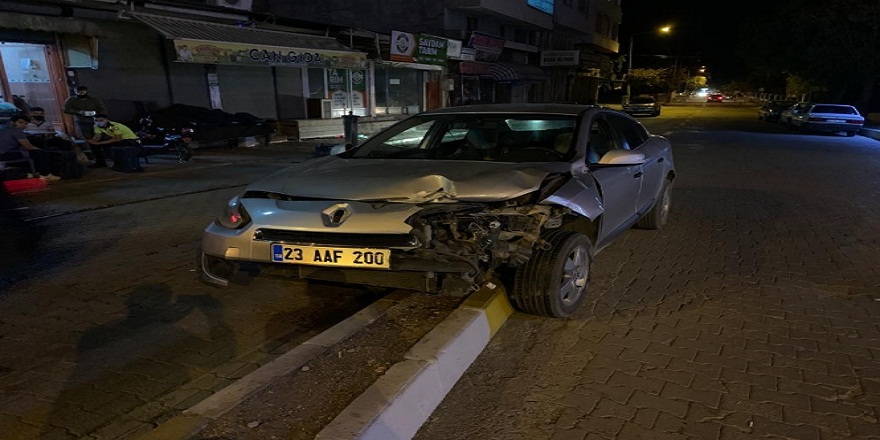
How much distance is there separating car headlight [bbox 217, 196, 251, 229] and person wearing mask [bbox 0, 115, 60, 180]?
7.63 m

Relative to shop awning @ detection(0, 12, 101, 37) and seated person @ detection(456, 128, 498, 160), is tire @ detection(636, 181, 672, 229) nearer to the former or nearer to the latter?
seated person @ detection(456, 128, 498, 160)

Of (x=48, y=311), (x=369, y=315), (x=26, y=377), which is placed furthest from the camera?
(x=48, y=311)

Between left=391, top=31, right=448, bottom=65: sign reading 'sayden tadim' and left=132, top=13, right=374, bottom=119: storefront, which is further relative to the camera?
left=391, top=31, right=448, bottom=65: sign reading 'sayden tadim'

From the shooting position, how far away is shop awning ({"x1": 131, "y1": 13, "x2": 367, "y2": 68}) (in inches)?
472

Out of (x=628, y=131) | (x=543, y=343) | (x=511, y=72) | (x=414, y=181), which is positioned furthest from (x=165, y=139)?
(x=511, y=72)

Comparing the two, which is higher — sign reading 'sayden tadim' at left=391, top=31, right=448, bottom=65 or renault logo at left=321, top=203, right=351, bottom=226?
sign reading 'sayden tadim' at left=391, top=31, right=448, bottom=65

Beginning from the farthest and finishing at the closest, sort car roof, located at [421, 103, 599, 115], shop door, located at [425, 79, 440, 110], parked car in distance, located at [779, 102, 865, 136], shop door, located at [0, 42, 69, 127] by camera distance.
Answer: shop door, located at [425, 79, 440, 110], parked car in distance, located at [779, 102, 865, 136], shop door, located at [0, 42, 69, 127], car roof, located at [421, 103, 599, 115]

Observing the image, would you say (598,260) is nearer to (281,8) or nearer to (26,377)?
(26,377)

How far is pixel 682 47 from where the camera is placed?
232 feet

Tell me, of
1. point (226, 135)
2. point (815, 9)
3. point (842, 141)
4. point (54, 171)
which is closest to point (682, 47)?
point (815, 9)

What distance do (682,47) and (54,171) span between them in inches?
2957

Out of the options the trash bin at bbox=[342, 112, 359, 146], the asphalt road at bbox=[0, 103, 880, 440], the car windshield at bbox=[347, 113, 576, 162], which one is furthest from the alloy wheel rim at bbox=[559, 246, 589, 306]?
the trash bin at bbox=[342, 112, 359, 146]

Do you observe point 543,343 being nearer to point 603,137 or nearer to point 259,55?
point 603,137

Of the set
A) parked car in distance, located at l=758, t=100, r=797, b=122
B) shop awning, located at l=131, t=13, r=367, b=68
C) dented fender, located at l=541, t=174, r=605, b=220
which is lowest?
parked car in distance, located at l=758, t=100, r=797, b=122
